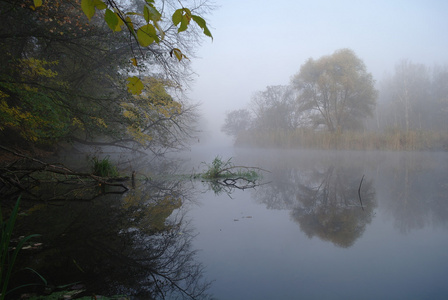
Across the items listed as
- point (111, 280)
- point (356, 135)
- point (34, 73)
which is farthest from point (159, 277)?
point (356, 135)

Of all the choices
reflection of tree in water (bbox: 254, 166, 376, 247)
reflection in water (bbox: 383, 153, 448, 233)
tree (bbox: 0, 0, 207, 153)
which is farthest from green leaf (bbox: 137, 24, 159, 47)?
tree (bbox: 0, 0, 207, 153)

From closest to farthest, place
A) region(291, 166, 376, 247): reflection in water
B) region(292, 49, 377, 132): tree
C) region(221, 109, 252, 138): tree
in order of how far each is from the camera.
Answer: region(291, 166, 376, 247): reflection in water, region(292, 49, 377, 132): tree, region(221, 109, 252, 138): tree

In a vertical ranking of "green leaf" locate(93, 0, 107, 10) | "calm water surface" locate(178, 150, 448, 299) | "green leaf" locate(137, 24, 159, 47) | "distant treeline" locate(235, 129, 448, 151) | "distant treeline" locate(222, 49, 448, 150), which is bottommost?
"calm water surface" locate(178, 150, 448, 299)

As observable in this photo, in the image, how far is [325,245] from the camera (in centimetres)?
217

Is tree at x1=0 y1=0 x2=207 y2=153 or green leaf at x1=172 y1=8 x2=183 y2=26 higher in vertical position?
tree at x1=0 y1=0 x2=207 y2=153

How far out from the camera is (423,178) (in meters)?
5.86

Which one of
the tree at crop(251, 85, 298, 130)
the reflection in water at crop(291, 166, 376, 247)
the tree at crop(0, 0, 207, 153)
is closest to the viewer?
the reflection in water at crop(291, 166, 376, 247)

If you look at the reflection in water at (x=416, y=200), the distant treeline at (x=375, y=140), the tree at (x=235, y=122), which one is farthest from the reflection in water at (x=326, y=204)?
the tree at (x=235, y=122)

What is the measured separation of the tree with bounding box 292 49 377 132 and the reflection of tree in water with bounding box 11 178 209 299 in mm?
21010

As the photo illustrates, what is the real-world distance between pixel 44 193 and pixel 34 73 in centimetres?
400

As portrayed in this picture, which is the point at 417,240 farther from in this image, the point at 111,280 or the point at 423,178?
the point at 423,178

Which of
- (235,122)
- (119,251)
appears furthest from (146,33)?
(235,122)

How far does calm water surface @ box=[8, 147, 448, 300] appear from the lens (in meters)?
1.53

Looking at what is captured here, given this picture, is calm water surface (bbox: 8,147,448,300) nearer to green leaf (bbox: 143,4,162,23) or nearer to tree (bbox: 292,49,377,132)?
green leaf (bbox: 143,4,162,23)
